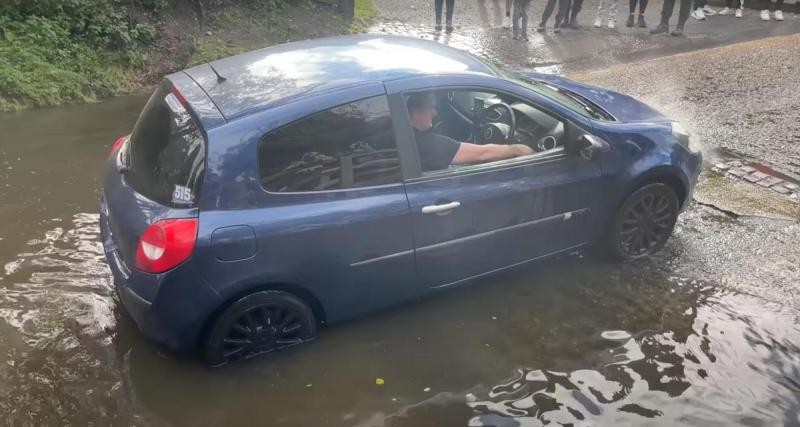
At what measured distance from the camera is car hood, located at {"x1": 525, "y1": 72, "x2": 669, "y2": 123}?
4664mm

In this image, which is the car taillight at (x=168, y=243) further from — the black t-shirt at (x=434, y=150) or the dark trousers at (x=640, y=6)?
the dark trousers at (x=640, y=6)

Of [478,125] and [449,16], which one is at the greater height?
[449,16]

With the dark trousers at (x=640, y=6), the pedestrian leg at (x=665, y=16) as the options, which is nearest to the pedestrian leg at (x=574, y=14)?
the dark trousers at (x=640, y=6)

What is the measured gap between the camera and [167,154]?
3510 mm

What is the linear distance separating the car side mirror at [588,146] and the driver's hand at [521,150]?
33 cm

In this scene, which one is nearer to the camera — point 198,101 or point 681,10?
point 198,101

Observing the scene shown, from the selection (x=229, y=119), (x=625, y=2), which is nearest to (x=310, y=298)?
(x=229, y=119)

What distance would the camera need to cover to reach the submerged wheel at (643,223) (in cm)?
452

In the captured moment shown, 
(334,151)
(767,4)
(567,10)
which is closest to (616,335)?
(334,151)

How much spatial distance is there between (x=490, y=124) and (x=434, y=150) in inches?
29.4

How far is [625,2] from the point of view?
15.8 m

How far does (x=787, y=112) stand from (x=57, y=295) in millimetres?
8106

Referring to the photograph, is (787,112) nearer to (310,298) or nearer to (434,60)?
(434,60)

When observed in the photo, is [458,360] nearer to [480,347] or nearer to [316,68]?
[480,347]
